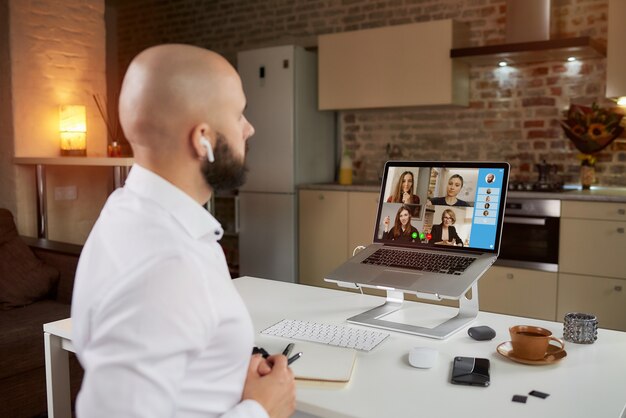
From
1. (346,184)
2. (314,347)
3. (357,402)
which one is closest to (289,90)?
(346,184)

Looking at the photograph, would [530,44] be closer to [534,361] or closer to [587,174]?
[587,174]

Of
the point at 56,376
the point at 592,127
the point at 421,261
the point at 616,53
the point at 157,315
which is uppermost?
the point at 616,53

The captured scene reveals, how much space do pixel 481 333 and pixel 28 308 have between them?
242cm

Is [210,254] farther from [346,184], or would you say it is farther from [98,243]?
[346,184]

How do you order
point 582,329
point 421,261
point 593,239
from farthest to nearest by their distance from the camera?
point 593,239 → point 421,261 → point 582,329

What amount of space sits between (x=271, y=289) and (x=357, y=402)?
1.03 meters

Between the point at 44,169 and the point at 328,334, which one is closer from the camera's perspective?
the point at 328,334

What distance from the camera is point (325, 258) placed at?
4879 mm

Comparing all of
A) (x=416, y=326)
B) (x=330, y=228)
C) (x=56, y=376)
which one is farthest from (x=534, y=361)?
(x=330, y=228)

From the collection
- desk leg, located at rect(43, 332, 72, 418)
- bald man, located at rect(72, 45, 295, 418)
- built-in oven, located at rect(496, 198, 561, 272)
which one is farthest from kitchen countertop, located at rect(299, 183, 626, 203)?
bald man, located at rect(72, 45, 295, 418)

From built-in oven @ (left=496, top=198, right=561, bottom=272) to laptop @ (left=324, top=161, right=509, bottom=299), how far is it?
2.07 metres

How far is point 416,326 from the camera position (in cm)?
179

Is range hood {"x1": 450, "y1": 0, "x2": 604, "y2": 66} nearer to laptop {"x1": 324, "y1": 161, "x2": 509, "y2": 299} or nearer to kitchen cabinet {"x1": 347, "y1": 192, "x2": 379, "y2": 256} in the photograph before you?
kitchen cabinet {"x1": 347, "y1": 192, "x2": 379, "y2": 256}

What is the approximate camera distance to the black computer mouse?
5.52ft
